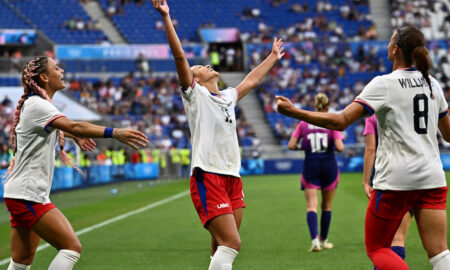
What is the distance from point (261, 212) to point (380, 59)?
29.1 m

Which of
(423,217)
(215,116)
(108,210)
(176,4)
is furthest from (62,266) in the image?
(176,4)

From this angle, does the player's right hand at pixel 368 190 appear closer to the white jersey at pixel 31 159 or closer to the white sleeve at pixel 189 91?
the white sleeve at pixel 189 91

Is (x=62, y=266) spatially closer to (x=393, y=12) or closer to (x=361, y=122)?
(x=361, y=122)

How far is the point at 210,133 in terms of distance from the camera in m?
5.97

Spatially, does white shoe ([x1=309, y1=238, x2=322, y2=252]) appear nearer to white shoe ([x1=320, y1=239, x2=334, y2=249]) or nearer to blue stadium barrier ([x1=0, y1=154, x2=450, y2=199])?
white shoe ([x1=320, y1=239, x2=334, y2=249])

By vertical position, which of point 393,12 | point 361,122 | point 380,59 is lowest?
point 361,122

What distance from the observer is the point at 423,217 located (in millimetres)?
4945

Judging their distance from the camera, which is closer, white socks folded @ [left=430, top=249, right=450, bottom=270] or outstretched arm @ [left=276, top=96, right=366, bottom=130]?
outstretched arm @ [left=276, top=96, right=366, bottom=130]

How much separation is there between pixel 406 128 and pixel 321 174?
17.8ft

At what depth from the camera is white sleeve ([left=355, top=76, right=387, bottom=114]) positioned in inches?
190

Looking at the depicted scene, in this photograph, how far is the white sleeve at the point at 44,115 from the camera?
211 inches

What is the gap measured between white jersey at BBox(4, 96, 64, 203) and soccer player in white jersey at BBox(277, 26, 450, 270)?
8.26 feet

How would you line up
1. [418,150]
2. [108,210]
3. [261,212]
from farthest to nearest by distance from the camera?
[108,210] < [261,212] < [418,150]

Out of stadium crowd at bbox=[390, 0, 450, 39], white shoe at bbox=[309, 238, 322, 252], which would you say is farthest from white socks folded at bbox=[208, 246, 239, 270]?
stadium crowd at bbox=[390, 0, 450, 39]
